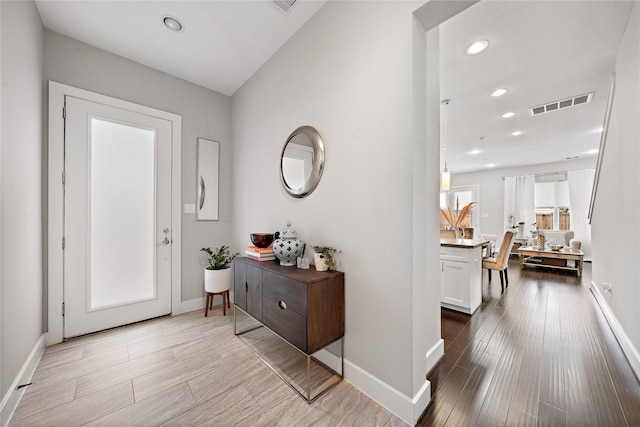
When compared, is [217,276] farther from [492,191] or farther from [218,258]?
[492,191]

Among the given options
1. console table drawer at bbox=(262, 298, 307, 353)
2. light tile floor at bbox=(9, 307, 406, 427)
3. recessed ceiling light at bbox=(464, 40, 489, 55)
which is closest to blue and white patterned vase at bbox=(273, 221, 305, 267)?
console table drawer at bbox=(262, 298, 307, 353)

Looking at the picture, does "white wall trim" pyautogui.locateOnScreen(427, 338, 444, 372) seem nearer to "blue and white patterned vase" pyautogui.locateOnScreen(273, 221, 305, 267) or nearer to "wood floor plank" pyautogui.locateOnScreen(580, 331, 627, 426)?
"wood floor plank" pyautogui.locateOnScreen(580, 331, 627, 426)

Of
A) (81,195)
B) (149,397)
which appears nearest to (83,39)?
(81,195)

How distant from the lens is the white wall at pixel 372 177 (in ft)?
4.46

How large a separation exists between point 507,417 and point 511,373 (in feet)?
1.67

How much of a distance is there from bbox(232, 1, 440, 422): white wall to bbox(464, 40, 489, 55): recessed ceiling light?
4.20 feet

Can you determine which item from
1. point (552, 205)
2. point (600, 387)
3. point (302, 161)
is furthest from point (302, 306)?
point (552, 205)

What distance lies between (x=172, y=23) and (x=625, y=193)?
164 inches

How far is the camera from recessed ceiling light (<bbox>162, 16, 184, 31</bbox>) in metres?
2.01

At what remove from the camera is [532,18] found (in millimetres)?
1901

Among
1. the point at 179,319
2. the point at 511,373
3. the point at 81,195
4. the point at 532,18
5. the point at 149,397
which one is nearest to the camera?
the point at 149,397

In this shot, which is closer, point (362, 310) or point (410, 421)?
point (410, 421)

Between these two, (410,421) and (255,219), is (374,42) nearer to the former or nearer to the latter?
(255,219)

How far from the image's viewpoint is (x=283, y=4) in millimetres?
1849
